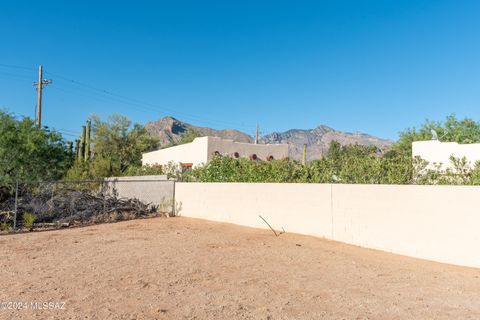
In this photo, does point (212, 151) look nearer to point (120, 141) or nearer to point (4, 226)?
point (4, 226)

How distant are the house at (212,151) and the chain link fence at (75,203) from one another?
4938 millimetres

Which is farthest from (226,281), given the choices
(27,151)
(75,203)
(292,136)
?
(292,136)

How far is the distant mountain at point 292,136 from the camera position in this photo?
4889 inches

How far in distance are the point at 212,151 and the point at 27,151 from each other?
10590 millimetres

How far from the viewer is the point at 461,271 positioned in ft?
23.3

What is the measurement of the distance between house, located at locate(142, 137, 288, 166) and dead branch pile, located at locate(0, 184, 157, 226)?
685cm

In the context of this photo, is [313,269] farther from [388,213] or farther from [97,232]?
[97,232]

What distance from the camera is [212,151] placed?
23.4 metres

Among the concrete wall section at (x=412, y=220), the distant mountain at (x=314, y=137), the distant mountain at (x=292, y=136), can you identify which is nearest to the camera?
the concrete wall section at (x=412, y=220)

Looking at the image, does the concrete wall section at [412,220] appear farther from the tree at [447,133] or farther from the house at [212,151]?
the tree at [447,133]

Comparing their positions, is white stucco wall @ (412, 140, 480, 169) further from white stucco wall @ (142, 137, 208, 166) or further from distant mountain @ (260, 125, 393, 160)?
distant mountain @ (260, 125, 393, 160)

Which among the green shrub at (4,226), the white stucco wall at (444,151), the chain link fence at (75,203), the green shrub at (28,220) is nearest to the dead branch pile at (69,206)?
the chain link fence at (75,203)

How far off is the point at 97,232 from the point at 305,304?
9372 millimetres

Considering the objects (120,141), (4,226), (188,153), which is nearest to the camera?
(4,226)
